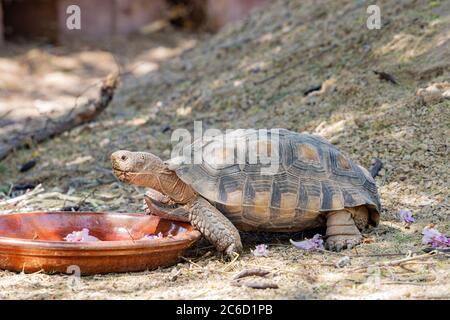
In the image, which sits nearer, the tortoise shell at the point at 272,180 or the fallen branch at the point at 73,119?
the tortoise shell at the point at 272,180

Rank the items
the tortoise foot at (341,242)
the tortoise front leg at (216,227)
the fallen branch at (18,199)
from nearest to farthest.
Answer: the tortoise front leg at (216,227)
the tortoise foot at (341,242)
the fallen branch at (18,199)

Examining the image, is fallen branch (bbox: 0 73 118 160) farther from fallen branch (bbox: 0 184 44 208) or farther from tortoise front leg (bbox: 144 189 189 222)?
tortoise front leg (bbox: 144 189 189 222)

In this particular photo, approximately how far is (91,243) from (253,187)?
3.16 feet

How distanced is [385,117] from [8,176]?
10.9 feet

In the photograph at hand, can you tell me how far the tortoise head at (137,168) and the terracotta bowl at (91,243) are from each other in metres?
0.30

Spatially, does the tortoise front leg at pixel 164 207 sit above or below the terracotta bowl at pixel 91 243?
above

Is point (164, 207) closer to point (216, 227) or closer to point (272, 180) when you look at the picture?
point (216, 227)

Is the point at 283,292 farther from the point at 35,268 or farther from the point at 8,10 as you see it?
the point at 8,10

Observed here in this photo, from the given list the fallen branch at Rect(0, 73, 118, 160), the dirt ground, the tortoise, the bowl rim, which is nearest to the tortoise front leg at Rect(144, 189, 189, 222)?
the tortoise

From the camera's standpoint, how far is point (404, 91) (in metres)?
6.60

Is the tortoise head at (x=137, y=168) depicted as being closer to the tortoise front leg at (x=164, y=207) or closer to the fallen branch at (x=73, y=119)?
the tortoise front leg at (x=164, y=207)

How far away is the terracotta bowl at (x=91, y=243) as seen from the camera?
3.99 meters

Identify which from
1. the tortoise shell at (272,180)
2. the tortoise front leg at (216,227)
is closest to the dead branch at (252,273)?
the tortoise front leg at (216,227)

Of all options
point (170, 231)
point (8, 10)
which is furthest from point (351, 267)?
point (8, 10)
